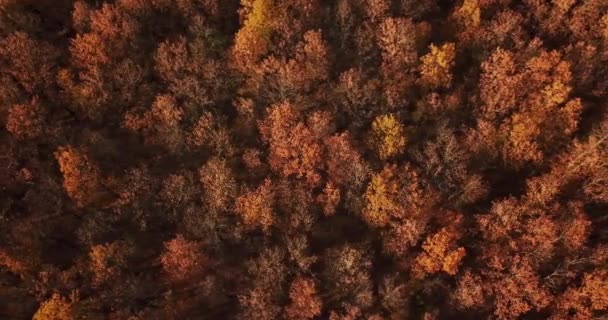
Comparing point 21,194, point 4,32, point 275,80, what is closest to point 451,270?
point 275,80

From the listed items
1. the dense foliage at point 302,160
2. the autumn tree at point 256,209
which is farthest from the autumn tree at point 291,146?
the autumn tree at point 256,209

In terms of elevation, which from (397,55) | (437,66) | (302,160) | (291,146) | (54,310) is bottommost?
(54,310)

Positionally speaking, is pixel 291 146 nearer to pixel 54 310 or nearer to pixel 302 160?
pixel 302 160

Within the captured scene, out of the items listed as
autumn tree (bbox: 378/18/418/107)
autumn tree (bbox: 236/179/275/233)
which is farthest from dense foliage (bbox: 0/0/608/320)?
autumn tree (bbox: 378/18/418/107)

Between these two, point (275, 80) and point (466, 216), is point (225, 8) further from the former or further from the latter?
point (466, 216)

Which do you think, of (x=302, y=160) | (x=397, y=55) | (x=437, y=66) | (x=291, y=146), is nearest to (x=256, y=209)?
(x=302, y=160)

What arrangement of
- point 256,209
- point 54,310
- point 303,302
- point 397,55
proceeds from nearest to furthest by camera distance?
point 54,310
point 303,302
point 256,209
point 397,55

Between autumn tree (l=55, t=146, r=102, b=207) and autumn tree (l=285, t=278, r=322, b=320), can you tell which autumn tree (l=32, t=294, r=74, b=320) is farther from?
autumn tree (l=285, t=278, r=322, b=320)

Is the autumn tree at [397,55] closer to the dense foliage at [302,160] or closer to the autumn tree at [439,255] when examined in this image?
the dense foliage at [302,160]
